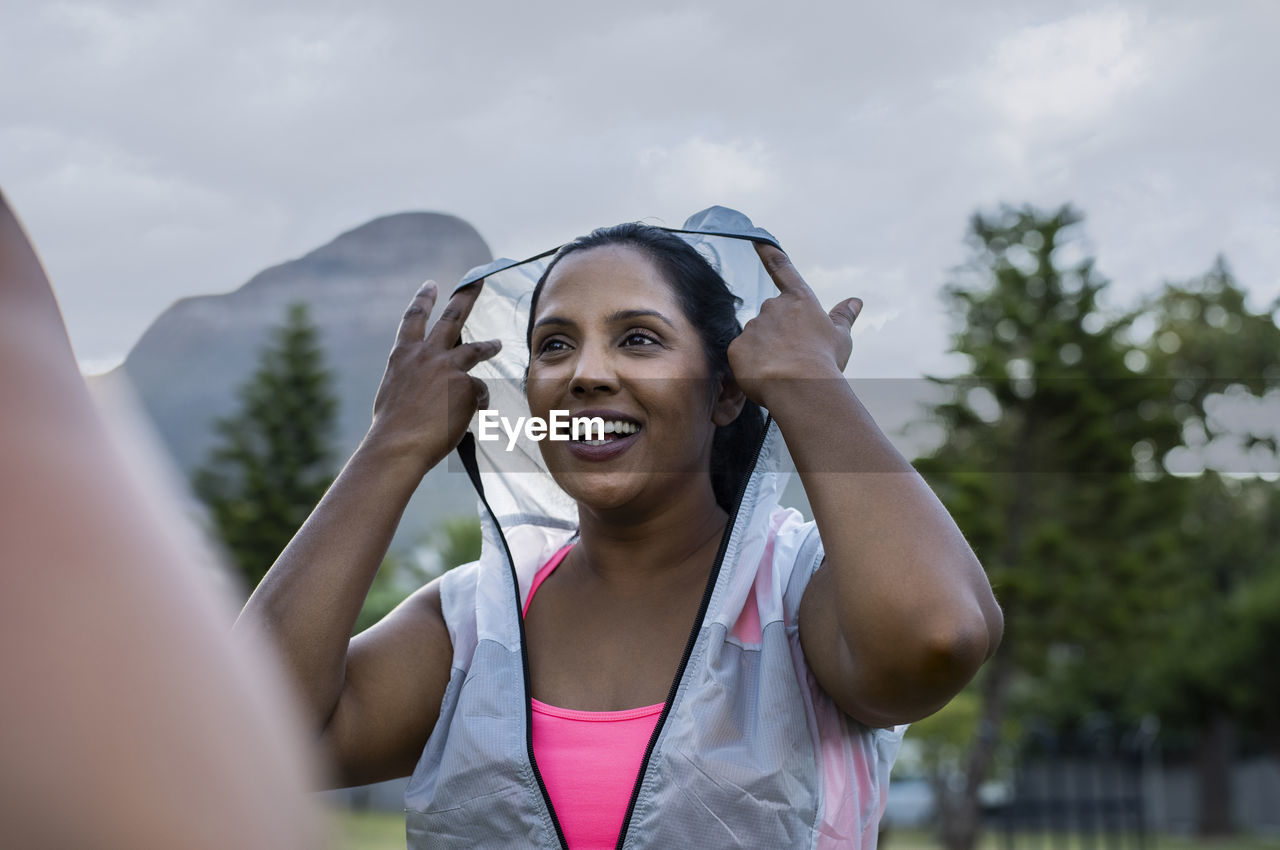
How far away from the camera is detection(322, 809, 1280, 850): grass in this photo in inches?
574

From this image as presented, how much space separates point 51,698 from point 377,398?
1.56 m

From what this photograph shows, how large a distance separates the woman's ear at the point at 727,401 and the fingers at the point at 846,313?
A: 0.24m

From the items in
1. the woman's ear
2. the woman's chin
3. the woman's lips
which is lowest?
the woman's chin

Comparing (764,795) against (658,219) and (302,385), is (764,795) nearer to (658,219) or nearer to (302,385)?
(658,219)

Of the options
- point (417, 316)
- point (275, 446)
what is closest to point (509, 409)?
point (417, 316)

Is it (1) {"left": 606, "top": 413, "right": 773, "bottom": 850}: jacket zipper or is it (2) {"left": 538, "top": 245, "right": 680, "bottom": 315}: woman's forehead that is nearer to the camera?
(1) {"left": 606, "top": 413, "right": 773, "bottom": 850}: jacket zipper

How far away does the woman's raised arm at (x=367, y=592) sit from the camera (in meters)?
1.59

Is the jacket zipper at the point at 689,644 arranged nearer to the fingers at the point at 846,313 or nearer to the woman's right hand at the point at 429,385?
the fingers at the point at 846,313

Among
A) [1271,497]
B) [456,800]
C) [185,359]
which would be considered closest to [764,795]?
[456,800]

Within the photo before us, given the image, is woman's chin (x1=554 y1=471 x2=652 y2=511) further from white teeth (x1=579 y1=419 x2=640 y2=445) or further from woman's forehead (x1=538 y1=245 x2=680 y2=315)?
woman's forehead (x1=538 y1=245 x2=680 y2=315)

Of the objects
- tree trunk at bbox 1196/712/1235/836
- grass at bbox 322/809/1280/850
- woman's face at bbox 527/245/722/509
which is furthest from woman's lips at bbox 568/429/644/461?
tree trunk at bbox 1196/712/1235/836

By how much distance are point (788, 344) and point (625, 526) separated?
43 cm

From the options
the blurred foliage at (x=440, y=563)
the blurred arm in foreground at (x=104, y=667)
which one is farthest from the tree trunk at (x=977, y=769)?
the blurred arm in foreground at (x=104, y=667)

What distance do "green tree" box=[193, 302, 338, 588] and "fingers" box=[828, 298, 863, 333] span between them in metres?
0.86
